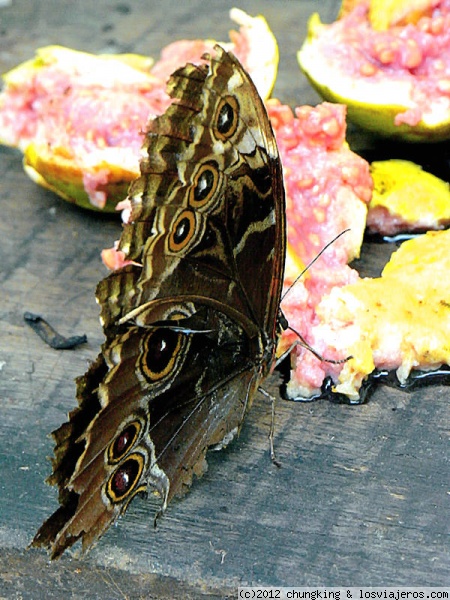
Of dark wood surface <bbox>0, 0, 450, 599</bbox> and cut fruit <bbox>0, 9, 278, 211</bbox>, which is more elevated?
cut fruit <bbox>0, 9, 278, 211</bbox>

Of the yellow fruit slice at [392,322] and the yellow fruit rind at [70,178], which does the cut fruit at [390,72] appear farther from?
the yellow fruit rind at [70,178]

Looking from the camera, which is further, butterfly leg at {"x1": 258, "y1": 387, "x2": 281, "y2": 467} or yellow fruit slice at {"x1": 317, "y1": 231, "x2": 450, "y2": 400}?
yellow fruit slice at {"x1": 317, "y1": 231, "x2": 450, "y2": 400}

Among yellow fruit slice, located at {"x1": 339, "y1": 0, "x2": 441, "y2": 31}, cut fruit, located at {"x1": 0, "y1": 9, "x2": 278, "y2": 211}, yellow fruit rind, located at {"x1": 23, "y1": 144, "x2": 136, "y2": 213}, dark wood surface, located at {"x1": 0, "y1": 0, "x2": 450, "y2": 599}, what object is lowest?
dark wood surface, located at {"x1": 0, "y1": 0, "x2": 450, "y2": 599}

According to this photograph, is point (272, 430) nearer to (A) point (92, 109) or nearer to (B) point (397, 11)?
(A) point (92, 109)

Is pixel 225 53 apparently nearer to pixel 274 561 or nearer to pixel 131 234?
pixel 131 234

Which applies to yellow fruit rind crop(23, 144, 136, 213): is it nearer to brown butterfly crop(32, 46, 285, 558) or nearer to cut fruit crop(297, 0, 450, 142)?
cut fruit crop(297, 0, 450, 142)

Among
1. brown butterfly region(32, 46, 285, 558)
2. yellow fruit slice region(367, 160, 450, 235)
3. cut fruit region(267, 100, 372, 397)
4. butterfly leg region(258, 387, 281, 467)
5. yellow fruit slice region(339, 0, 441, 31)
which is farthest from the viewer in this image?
yellow fruit slice region(339, 0, 441, 31)

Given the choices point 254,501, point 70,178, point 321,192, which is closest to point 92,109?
point 70,178

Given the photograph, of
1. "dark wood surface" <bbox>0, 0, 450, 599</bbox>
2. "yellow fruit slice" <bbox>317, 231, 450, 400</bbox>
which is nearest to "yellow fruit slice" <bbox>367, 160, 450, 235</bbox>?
"yellow fruit slice" <bbox>317, 231, 450, 400</bbox>
